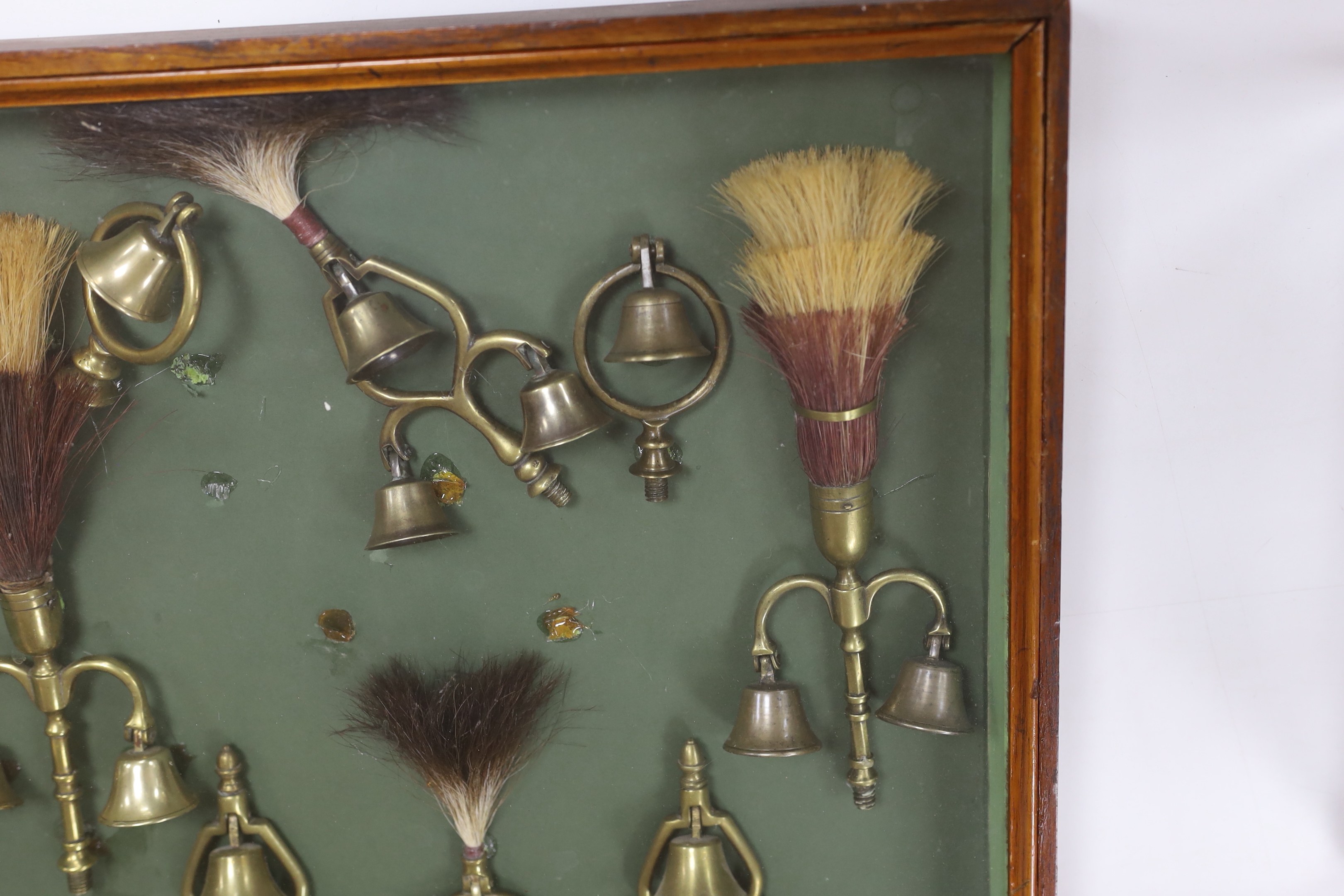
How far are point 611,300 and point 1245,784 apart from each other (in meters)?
0.76

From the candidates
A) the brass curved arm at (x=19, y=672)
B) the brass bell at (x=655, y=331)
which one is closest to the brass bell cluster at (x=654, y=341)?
the brass bell at (x=655, y=331)

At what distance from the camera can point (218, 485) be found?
34.1 inches

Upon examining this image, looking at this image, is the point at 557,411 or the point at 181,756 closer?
the point at 557,411

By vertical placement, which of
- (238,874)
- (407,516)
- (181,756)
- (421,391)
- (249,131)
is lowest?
(238,874)

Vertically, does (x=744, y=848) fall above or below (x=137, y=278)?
below

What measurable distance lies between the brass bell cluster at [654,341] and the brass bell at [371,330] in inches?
6.0

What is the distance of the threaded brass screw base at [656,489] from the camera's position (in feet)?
2.63

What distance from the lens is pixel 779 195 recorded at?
741mm

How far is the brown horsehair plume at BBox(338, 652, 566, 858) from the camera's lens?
844 millimetres

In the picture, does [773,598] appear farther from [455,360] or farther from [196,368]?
[196,368]

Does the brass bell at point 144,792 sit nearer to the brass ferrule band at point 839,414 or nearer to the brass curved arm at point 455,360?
the brass curved arm at point 455,360

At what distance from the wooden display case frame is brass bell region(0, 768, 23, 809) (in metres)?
0.66

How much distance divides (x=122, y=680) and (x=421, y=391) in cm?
43

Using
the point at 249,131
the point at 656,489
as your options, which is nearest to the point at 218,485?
the point at 249,131
